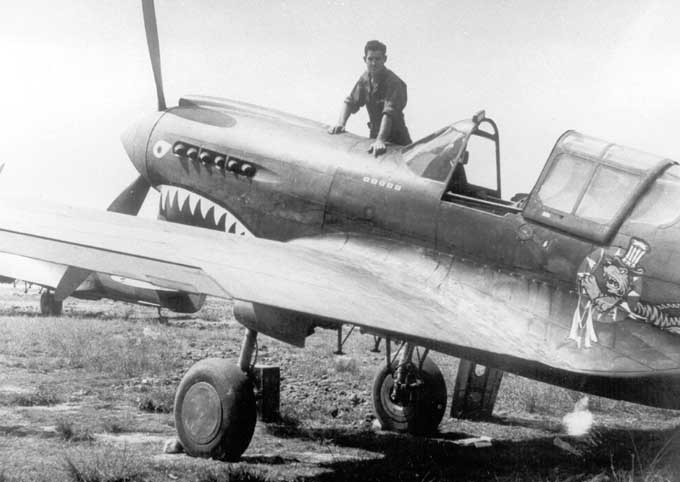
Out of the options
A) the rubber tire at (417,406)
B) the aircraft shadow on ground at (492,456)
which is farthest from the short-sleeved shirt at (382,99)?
the aircraft shadow on ground at (492,456)

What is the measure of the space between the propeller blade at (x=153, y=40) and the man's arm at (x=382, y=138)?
9.47ft

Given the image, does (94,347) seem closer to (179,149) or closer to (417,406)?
(179,149)

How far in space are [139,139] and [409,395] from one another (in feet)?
14.2

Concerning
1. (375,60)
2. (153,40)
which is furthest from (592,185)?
(153,40)

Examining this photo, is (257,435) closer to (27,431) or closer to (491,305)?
(27,431)

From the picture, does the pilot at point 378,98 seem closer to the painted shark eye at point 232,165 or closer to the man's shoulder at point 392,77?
the man's shoulder at point 392,77

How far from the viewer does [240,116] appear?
304 inches

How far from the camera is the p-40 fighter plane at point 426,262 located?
14.7 feet

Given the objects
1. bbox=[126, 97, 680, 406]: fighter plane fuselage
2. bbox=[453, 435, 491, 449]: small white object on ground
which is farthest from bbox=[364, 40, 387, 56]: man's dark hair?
bbox=[453, 435, 491, 449]: small white object on ground

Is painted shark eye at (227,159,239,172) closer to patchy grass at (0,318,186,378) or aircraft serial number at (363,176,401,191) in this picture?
aircraft serial number at (363,176,401,191)

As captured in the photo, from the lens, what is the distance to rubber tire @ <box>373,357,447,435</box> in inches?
284

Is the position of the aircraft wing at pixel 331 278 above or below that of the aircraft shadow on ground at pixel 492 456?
above

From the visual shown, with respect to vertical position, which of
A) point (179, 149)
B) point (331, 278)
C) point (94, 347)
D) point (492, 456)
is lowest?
point (94, 347)

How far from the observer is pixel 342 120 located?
7.39 meters
